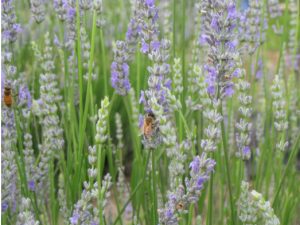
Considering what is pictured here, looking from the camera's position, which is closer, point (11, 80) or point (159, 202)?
point (11, 80)

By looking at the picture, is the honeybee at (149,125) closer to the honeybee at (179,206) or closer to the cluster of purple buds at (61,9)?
the honeybee at (179,206)

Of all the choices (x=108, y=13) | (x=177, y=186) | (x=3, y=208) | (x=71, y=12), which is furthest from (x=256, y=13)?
(x=108, y=13)

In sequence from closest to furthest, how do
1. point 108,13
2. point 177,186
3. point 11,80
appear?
point 177,186 → point 11,80 → point 108,13

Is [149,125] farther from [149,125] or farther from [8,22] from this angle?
[8,22]

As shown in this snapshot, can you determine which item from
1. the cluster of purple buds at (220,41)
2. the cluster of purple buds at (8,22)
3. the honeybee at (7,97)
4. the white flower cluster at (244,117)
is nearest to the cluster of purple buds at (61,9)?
the cluster of purple buds at (8,22)

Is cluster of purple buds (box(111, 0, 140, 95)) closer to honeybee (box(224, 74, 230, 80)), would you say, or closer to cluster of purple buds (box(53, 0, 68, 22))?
cluster of purple buds (box(53, 0, 68, 22))

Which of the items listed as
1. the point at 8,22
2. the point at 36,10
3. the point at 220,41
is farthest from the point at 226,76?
the point at 36,10

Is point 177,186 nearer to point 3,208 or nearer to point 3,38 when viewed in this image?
point 3,208
